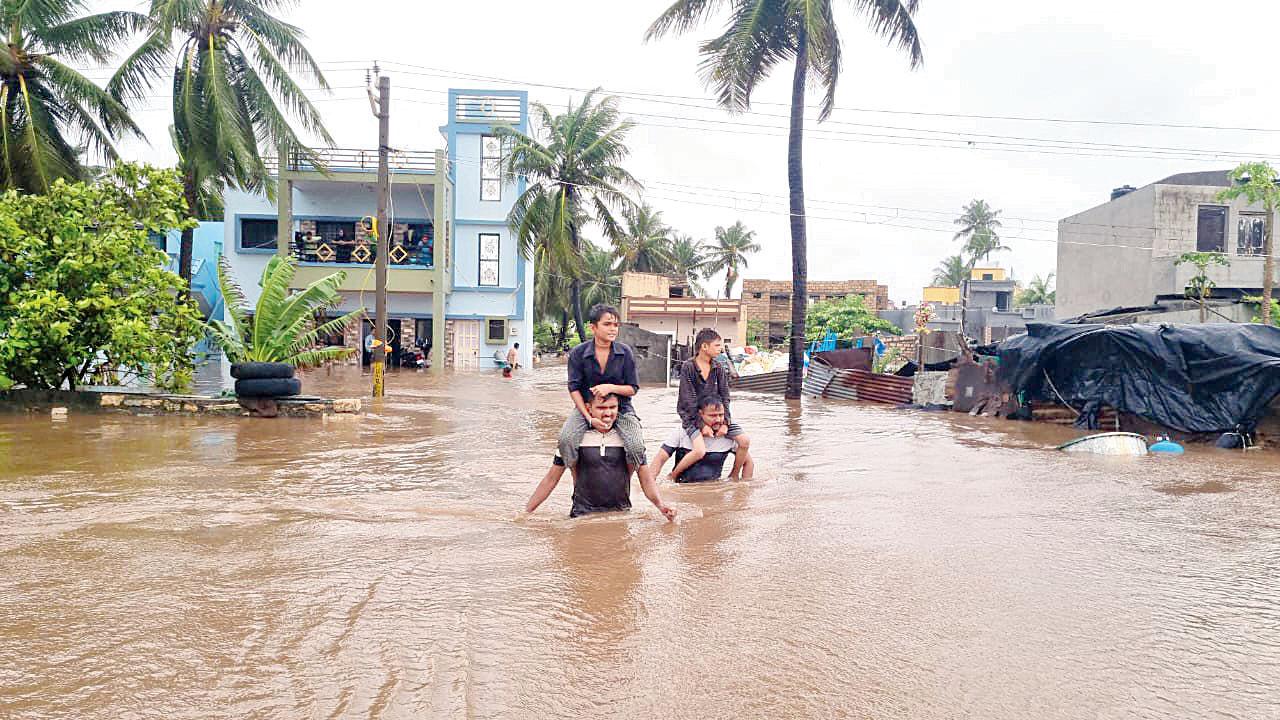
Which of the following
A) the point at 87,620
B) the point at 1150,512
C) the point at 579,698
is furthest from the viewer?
the point at 1150,512

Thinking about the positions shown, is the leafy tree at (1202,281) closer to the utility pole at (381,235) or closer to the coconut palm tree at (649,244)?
the utility pole at (381,235)

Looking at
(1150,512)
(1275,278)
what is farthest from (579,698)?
(1275,278)

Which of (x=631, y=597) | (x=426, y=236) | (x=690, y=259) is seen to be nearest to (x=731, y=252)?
(x=690, y=259)

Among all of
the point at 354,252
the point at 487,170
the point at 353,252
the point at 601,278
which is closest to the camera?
the point at 354,252

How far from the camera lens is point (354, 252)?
32.7 m

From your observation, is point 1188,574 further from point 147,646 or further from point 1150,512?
point 147,646

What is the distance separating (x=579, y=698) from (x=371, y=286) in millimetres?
31726

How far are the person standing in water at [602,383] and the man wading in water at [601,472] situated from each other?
0.15 ft

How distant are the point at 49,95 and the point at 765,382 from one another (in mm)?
A: 19620

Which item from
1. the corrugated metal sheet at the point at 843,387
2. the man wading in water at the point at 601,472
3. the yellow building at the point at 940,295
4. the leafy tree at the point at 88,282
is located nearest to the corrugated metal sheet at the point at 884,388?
the corrugated metal sheet at the point at 843,387

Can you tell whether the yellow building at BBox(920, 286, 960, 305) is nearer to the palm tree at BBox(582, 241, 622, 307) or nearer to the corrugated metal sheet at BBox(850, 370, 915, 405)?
the palm tree at BBox(582, 241, 622, 307)

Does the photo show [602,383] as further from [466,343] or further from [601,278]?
[601,278]

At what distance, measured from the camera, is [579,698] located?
3270 mm

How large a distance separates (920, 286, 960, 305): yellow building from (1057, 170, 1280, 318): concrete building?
79.9 feet
